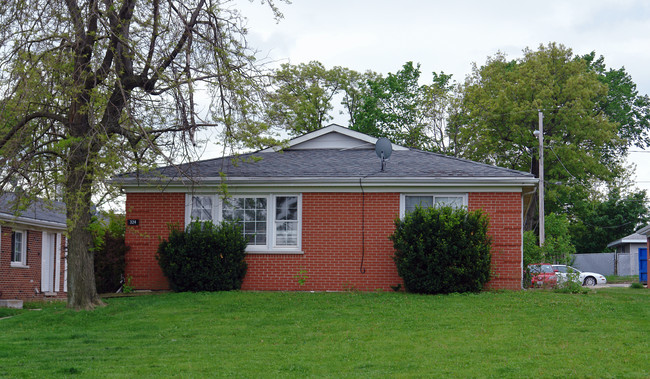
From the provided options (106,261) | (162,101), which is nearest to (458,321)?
(162,101)

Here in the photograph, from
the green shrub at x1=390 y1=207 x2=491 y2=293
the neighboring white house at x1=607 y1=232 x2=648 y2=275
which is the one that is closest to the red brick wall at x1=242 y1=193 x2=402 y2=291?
the green shrub at x1=390 y1=207 x2=491 y2=293

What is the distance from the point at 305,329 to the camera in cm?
1210

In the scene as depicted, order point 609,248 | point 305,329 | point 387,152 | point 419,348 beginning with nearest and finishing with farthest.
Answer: point 419,348 → point 305,329 → point 387,152 → point 609,248

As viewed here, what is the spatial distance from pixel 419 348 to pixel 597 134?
33.2 m

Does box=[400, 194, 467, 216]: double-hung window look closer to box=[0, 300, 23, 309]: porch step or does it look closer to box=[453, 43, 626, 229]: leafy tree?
box=[0, 300, 23, 309]: porch step

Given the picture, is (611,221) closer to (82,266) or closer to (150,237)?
(150,237)

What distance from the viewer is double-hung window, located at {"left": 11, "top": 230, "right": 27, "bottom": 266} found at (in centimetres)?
2442

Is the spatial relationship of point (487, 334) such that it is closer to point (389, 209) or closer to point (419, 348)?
point (419, 348)

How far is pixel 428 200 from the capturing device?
56.4 feet

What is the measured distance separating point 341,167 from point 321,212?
1403 millimetres

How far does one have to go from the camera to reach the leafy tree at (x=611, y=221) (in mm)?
51594

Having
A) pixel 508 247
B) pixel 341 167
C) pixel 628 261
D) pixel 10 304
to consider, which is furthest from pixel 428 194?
pixel 628 261

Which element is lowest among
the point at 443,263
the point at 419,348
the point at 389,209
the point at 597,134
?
the point at 419,348

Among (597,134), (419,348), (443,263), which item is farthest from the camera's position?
(597,134)
